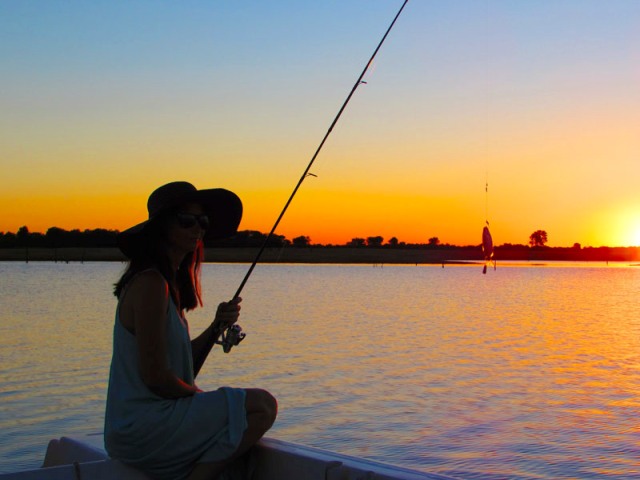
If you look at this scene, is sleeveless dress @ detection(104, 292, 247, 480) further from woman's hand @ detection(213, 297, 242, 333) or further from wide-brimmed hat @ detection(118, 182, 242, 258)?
woman's hand @ detection(213, 297, 242, 333)

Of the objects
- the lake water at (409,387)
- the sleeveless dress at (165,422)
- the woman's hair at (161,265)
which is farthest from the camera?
the lake water at (409,387)

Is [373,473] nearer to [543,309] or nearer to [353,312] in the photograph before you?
[353,312]

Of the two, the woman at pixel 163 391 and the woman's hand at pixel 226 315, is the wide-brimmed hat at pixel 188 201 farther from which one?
the woman's hand at pixel 226 315

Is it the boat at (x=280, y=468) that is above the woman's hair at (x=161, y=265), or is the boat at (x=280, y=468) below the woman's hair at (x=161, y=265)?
below

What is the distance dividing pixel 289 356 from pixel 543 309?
592 inches

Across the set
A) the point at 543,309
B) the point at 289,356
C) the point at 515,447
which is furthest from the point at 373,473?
the point at 543,309

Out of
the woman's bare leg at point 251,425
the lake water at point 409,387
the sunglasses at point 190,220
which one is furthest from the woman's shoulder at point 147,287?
the lake water at point 409,387

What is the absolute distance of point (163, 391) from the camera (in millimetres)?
2955

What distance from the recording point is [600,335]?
17125mm

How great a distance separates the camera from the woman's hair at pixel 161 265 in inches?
122

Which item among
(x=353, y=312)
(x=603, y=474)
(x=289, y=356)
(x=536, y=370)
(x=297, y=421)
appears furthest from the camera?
(x=353, y=312)

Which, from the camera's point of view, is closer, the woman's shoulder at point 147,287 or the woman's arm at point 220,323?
the woman's shoulder at point 147,287

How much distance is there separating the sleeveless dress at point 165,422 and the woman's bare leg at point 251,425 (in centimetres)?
3

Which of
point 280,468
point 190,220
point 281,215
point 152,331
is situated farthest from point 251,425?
point 281,215
